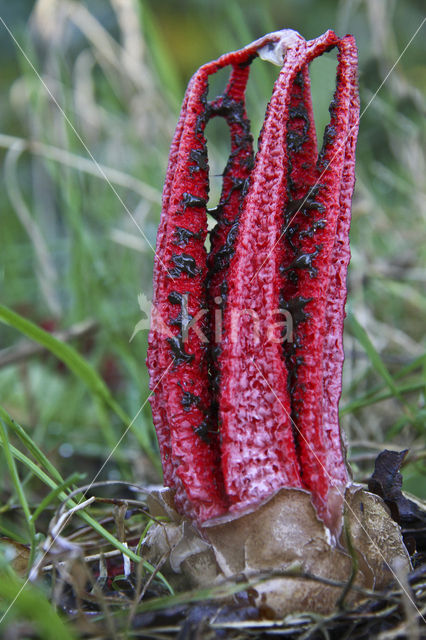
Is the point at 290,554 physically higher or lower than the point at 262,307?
lower

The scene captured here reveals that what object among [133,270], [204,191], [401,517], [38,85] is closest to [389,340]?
[133,270]

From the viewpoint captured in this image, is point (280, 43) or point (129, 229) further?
point (129, 229)

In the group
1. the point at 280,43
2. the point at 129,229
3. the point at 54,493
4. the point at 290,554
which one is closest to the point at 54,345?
the point at 54,493

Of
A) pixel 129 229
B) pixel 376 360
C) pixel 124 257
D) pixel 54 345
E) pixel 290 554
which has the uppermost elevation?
pixel 129 229

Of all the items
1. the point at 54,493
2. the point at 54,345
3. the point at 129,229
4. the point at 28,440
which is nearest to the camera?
the point at 54,493

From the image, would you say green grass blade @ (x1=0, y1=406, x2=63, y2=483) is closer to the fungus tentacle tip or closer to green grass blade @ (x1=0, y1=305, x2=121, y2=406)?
green grass blade @ (x1=0, y1=305, x2=121, y2=406)

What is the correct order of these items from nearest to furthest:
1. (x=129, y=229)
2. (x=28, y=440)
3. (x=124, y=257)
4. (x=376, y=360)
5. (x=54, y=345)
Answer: (x=28, y=440) → (x=54, y=345) → (x=376, y=360) → (x=124, y=257) → (x=129, y=229)

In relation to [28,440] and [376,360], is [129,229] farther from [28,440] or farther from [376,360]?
[28,440]

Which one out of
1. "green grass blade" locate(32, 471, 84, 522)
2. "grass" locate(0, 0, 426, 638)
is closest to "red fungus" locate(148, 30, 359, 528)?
"green grass blade" locate(32, 471, 84, 522)
